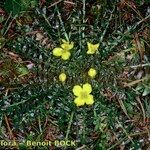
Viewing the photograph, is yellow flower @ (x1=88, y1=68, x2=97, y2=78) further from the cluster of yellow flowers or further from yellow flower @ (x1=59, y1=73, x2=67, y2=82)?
yellow flower @ (x1=59, y1=73, x2=67, y2=82)

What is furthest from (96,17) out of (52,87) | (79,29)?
(52,87)

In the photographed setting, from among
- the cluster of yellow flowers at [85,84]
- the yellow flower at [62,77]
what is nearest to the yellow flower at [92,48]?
the cluster of yellow flowers at [85,84]

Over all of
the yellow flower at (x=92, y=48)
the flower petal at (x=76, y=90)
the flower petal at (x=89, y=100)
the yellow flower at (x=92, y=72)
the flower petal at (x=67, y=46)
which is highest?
the flower petal at (x=67, y=46)

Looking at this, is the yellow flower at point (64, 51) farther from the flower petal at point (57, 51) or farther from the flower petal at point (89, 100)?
the flower petal at point (89, 100)

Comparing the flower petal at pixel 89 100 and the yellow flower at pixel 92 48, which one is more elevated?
the yellow flower at pixel 92 48

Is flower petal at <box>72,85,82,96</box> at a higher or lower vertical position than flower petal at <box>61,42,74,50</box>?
lower

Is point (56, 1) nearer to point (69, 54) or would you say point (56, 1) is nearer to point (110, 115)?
point (69, 54)

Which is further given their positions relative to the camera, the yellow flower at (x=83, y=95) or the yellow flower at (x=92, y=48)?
the yellow flower at (x=92, y=48)

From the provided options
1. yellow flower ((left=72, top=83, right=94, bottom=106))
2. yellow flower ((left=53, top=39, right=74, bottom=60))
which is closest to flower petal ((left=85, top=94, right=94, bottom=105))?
yellow flower ((left=72, top=83, right=94, bottom=106))

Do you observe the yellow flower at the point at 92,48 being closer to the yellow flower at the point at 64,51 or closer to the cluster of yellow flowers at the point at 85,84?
the cluster of yellow flowers at the point at 85,84
